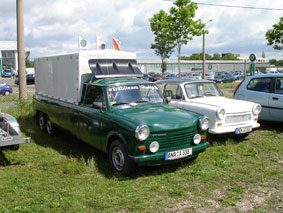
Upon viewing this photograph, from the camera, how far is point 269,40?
1000 inches

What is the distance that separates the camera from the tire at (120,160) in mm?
5012

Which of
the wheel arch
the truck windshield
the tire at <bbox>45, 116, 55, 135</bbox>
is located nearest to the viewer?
the wheel arch

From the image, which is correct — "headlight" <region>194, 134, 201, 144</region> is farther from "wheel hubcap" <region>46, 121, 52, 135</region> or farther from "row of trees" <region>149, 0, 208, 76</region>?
"row of trees" <region>149, 0, 208, 76</region>

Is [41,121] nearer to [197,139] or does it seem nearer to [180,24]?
[197,139]

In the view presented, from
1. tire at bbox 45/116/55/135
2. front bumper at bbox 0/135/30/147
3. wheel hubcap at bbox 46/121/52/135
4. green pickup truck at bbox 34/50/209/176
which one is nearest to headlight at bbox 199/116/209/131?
green pickup truck at bbox 34/50/209/176

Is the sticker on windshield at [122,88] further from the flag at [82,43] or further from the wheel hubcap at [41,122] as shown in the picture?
the flag at [82,43]

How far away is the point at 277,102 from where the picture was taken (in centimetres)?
852

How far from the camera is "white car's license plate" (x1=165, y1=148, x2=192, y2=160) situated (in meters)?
5.06

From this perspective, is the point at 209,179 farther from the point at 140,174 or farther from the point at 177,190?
the point at 140,174

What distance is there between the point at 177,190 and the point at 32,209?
84.0 inches

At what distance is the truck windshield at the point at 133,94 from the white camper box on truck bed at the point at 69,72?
1251 mm

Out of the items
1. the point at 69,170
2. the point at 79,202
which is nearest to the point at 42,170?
the point at 69,170

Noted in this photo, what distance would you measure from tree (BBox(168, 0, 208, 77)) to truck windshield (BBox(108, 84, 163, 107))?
65.7ft

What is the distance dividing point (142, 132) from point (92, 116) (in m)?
1.63
